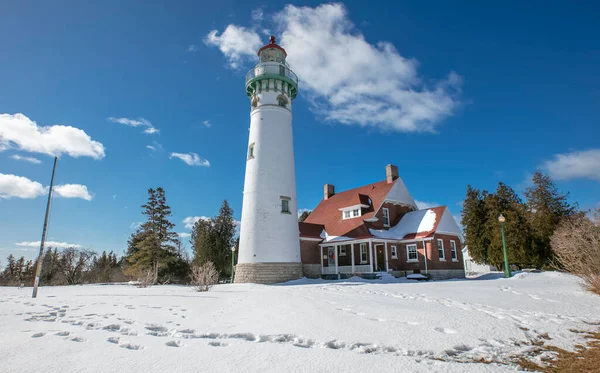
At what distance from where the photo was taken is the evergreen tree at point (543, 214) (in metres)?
30.6

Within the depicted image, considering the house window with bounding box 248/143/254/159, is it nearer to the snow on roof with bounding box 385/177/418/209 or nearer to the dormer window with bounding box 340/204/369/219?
the dormer window with bounding box 340/204/369/219

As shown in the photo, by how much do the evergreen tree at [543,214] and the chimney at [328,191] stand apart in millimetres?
18931

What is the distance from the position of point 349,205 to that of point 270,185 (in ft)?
30.9

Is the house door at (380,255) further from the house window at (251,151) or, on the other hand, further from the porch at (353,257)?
the house window at (251,151)

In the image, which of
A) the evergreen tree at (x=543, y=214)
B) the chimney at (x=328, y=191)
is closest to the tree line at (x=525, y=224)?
the evergreen tree at (x=543, y=214)

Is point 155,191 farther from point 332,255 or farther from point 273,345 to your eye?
point 273,345

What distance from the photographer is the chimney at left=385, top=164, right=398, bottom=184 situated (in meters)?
29.5

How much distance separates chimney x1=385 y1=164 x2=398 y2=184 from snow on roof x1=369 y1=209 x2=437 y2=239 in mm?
3482

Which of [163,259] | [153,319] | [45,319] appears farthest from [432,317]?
[163,259]

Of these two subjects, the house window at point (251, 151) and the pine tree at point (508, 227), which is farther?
the pine tree at point (508, 227)

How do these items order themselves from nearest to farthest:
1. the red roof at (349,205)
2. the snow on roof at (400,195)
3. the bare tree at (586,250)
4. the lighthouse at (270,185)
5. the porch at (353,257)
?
the bare tree at (586,250), the lighthouse at (270,185), the porch at (353,257), the red roof at (349,205), the snow on roof at (400,195)

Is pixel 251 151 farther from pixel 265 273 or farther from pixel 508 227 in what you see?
pixel 508 227

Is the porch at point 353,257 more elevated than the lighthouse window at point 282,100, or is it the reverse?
the lighthouse window at point 282,100

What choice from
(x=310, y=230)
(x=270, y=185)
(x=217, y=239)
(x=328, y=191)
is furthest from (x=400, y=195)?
(x=217, y=239)
